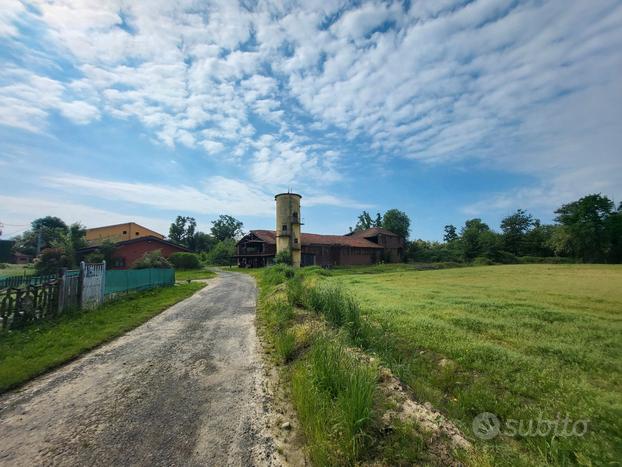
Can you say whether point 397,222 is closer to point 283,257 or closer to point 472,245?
point 472,245

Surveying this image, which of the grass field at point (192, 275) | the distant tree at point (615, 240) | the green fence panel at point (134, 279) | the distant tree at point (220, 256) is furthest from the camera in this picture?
the distant tree at point (220, 256)

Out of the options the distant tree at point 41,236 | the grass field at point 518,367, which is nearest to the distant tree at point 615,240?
the grass field at point 518,367

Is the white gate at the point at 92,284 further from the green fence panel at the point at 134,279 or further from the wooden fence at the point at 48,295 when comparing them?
the green fence panel at the point at 134,279

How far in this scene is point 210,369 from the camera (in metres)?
6.02

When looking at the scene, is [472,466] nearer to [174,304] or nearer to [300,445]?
[300,445]

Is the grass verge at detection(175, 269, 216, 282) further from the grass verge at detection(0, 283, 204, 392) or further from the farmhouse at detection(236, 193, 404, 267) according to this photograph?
the grass verge at detection(0, 283, 204, 392)

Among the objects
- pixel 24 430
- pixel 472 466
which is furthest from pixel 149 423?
pixel 472 466

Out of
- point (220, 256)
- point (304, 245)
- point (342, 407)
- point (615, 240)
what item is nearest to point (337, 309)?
point (342, 407)

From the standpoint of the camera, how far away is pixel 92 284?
12125 millimetres

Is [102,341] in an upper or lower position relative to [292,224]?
lower

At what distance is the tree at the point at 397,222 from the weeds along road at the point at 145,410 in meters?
64.6

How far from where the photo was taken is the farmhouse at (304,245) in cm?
4525

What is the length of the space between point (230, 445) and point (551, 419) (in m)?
4.43

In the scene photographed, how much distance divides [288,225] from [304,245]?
17.6 ft
